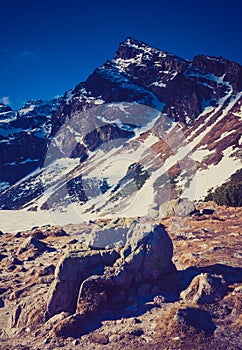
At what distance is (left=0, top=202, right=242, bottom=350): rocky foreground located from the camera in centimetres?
1702

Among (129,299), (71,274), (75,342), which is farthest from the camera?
(71,274)

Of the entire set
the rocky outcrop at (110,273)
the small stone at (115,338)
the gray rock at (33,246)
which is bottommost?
the small stone at (115,338)

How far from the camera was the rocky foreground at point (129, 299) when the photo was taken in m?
17.0

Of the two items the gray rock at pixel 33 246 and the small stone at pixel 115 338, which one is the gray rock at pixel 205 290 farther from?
the gray rock at pixel 33 246

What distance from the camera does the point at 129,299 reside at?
68.6 feet

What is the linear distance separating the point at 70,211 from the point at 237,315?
105473mm

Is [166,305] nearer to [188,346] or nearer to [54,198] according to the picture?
[188,346]

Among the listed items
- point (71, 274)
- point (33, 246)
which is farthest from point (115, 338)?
point (33, 246)

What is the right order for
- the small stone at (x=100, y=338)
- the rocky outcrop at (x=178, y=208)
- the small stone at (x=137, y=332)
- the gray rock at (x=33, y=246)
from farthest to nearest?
the rocky outcrop at (x=178, y=208) < the gray rock at (x=33, y=246) < the small stone at (x=137, y=332) < the small stone at (x=100, y=338)

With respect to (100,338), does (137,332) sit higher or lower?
lower

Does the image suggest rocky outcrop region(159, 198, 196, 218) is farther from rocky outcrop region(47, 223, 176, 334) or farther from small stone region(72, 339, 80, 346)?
small stone region(72, 339, 80, 346)

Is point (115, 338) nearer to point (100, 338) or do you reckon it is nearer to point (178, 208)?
point (100, 338)

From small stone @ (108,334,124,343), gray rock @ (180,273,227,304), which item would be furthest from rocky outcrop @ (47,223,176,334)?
small stone @ (108,334,124,343)

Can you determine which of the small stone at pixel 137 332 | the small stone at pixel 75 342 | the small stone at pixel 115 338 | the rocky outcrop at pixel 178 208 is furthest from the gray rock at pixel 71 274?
the rocky outcrop at pixel 178 208
